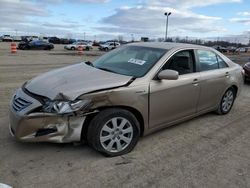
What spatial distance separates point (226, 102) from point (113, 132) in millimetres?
3230

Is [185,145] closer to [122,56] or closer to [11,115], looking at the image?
[122,56]

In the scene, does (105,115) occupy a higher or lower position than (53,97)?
lower

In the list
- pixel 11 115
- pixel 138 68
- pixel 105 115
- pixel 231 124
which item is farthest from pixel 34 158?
pixel 231 124

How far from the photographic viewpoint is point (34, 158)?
387cm

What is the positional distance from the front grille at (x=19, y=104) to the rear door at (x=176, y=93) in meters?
1.71

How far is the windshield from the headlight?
1.01 meters

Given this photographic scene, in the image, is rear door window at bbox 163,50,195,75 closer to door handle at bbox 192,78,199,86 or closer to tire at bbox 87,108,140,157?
door handle at bbox 192,78,199,86

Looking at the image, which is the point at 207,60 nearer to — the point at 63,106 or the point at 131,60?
the point at 131,60

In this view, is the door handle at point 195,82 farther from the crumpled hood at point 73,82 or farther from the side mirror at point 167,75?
the crumpled hood at point 73,82

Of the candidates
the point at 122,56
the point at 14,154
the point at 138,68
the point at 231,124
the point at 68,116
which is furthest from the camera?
the point at 231,124

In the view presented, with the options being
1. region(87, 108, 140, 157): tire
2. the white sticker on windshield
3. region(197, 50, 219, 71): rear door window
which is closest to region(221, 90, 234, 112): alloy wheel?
region(197, 50, 219, 71): rear door window

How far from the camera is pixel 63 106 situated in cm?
369

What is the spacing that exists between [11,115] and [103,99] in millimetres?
1281

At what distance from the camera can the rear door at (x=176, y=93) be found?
4.37 m
